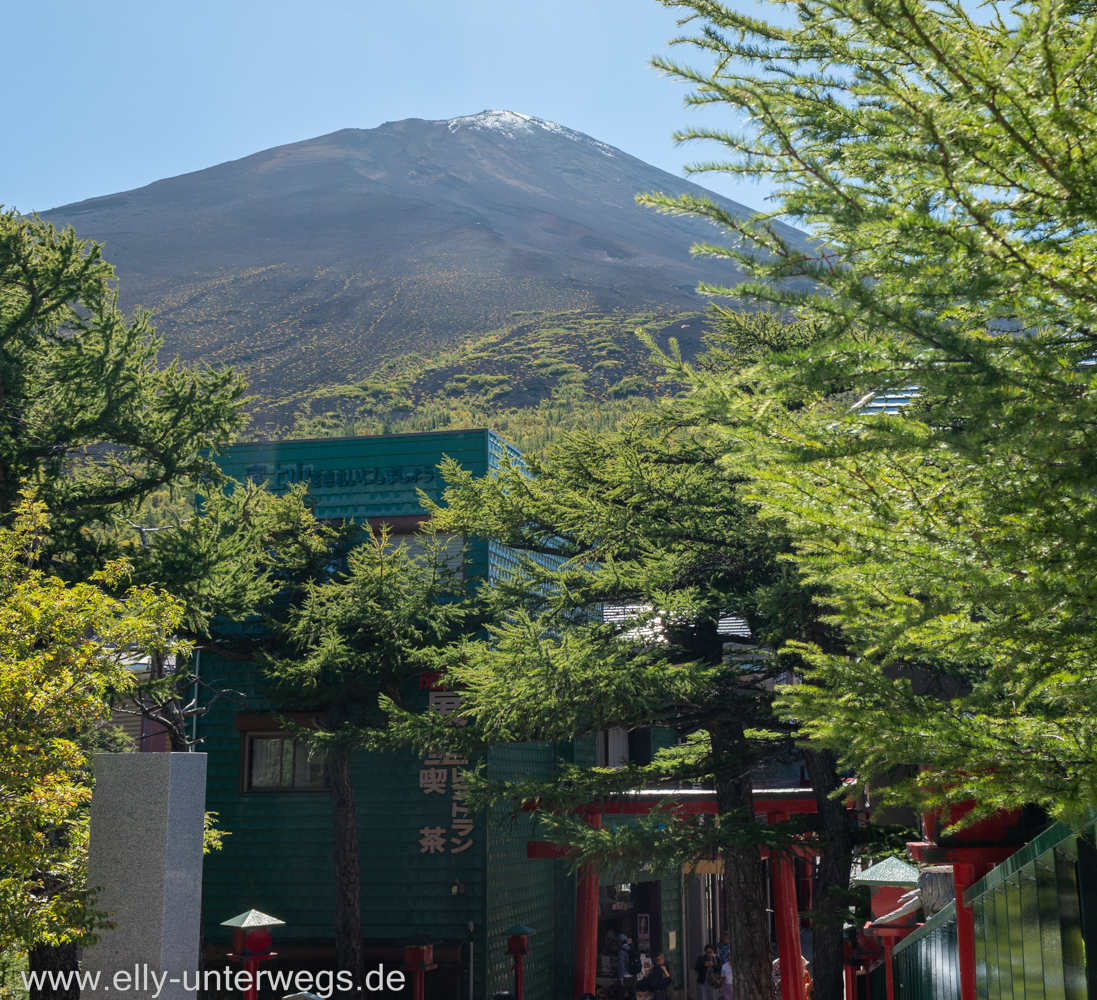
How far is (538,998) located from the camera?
65.1 feet

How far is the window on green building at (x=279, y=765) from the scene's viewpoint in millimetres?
18625

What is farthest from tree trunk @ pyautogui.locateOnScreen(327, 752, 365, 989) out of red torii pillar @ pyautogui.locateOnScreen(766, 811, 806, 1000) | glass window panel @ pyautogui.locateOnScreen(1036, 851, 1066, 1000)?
glass window panel @ pyautogui.locateOnScreen(1036, 851, 1066, 1000)

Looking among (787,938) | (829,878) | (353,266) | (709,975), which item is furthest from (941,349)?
(353,266)

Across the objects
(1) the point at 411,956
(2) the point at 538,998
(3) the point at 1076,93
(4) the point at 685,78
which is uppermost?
(4) the point at 685,78

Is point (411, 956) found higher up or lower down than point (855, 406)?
lower down

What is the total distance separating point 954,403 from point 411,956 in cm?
1477

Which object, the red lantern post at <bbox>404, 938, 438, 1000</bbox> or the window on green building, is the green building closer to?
the window on green building

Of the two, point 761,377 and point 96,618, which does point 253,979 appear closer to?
point 96,618

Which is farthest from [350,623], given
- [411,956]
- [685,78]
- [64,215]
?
[64,215]

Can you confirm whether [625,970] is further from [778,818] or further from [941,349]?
[941,349]

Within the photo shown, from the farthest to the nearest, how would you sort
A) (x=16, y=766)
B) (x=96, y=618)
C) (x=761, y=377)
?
1. (x=96, y=618)
2. (x=16, y=766)
3. (x=761, y=377)

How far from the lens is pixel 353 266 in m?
154

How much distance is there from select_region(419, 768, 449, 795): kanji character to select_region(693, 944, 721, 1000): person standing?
6452mm

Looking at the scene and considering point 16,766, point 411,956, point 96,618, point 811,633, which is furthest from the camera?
point 411,956
